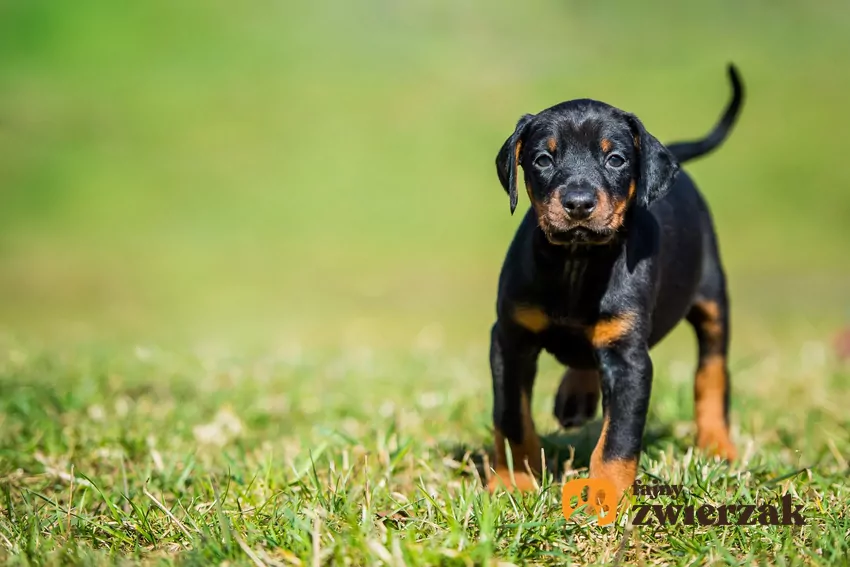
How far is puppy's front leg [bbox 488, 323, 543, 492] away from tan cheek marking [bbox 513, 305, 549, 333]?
0.09 metres

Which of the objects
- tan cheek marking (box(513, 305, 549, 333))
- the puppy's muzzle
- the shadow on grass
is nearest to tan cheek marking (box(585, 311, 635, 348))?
tan cheek marking (box(513, 305, 549, 333))

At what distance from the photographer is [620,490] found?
3.34m

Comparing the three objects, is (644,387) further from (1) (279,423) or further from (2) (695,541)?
(1) (279,423)

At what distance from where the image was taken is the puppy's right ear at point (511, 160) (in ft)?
11.9

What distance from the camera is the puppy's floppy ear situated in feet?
11.5

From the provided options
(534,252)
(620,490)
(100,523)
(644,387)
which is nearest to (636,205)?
(534,252)

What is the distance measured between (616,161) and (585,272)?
1.39 ft

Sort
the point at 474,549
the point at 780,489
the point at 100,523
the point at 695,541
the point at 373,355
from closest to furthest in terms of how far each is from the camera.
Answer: the point at 474,549, the point at 695,541, the point at 100,523, the point at 780,489, the point at 373,355

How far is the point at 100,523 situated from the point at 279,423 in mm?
2178

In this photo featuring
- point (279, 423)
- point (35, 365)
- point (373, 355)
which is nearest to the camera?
point (279, 423)

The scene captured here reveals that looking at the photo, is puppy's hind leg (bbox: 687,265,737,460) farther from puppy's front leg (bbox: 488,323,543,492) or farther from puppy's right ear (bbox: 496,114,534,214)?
puppy's right ear (bbox: 496,114,534,214)

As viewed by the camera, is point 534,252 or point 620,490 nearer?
point 620,490

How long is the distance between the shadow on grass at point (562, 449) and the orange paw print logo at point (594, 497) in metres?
0.60

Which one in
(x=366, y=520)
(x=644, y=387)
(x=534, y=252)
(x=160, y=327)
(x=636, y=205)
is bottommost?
(x=160, y=327)
